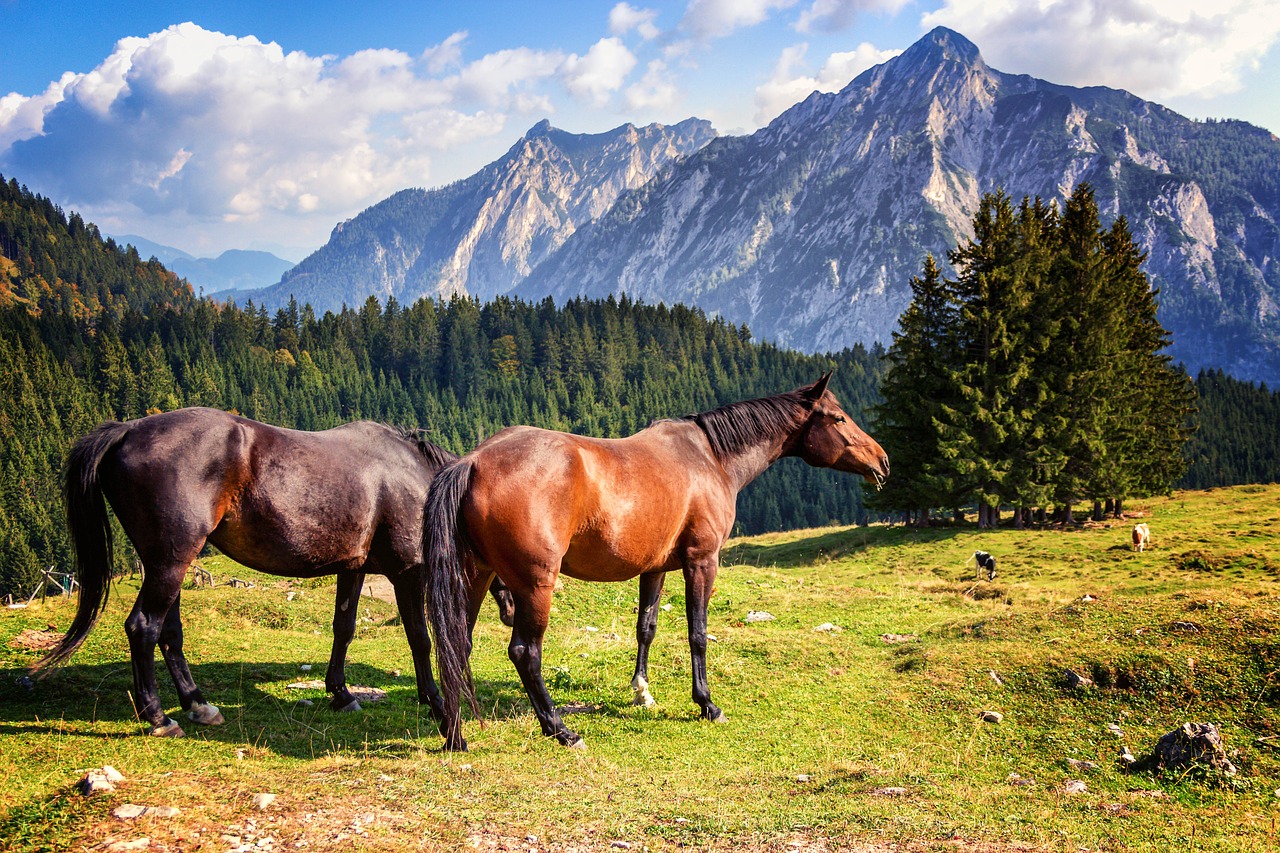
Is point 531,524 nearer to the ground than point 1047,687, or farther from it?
farther from it

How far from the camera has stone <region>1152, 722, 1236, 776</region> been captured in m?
6.64

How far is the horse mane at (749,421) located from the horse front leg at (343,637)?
Answer: 4506 millimetres

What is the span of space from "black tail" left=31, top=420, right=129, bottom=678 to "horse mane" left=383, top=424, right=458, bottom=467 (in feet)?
9.06

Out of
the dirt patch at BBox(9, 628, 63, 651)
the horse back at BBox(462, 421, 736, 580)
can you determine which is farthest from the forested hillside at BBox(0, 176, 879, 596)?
the horse back at BBox(462, 421, 736, 580)

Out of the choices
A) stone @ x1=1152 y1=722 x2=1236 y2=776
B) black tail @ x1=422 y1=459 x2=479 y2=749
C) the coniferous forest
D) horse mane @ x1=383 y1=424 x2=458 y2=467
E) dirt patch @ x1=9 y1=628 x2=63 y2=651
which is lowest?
stone @ x1=1152 y1=722 x2=1236 y2=776

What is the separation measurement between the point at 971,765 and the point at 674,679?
156 inches

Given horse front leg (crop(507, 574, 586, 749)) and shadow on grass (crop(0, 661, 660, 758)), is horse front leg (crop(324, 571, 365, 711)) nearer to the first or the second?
shadow on grass (crop(0, 661, 660, 758))

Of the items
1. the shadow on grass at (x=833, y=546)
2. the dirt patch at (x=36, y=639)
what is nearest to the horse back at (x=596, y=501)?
the dirt patch at (x=36, y=639)

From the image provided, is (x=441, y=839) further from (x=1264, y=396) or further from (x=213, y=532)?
(x=1264, y=396)

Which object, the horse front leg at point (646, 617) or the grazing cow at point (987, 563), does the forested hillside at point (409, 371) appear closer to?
the grazing cow at point (987, 563)

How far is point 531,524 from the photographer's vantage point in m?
7.25

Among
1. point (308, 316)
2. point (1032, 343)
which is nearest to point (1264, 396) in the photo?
point (1032, 343)

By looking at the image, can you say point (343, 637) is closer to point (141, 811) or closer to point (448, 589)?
point (448, 589)

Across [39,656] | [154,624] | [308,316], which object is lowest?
[39,656]
